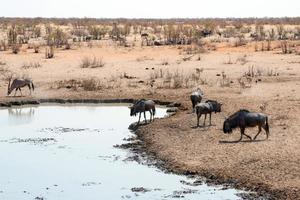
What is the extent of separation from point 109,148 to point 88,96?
925cm

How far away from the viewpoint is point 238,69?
35.3 m

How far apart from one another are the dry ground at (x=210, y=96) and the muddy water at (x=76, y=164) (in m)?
0.95

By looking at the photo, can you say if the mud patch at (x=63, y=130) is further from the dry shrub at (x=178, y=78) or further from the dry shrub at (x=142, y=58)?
the dry shrub at (x=142, y=58)

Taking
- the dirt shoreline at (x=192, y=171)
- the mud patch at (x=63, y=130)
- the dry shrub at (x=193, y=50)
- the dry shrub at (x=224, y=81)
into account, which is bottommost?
the mud patch at (x=63, y=130)

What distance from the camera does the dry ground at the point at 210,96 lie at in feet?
51.9

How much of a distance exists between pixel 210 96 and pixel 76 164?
1083 centimetres

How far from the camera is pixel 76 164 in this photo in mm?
17391

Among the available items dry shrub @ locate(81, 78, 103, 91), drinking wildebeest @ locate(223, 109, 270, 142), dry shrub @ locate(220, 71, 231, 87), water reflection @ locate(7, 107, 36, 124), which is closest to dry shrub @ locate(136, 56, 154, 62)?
dry shrub @ locate(220, 71, 231, 87)

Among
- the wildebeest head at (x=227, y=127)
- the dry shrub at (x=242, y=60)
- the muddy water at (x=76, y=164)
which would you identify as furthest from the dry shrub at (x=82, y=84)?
the wildebeest head at (x=227, y=127)

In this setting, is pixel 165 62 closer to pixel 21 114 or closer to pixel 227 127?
pixel 21 114

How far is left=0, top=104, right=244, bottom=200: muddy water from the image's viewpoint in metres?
14.7

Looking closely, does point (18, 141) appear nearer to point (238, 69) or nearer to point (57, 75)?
point (57, 75)

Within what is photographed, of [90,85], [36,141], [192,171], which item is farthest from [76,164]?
[90,85]

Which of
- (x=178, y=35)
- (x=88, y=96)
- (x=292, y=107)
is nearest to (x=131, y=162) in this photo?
(x=292, y=107)
